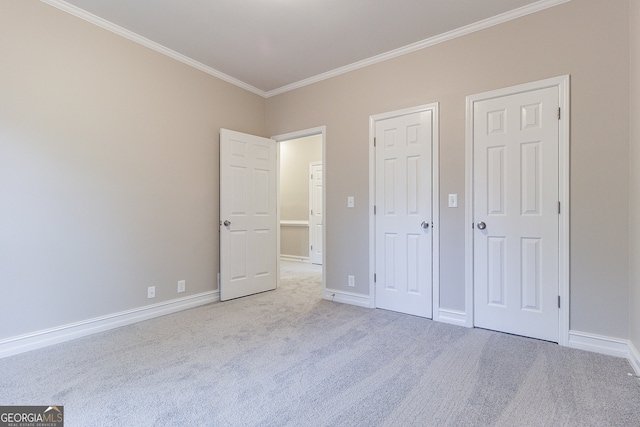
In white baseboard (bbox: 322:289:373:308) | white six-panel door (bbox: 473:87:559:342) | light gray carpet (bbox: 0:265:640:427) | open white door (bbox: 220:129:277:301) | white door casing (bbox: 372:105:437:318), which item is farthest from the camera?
open white door (bbox: 220:129:277:301)

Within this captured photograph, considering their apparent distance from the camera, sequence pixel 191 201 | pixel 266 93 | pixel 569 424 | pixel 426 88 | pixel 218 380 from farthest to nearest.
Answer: pixel 266 93 < pixel 191 201 < pixel 426 88 < pixel 218 380 < pixel 569 424

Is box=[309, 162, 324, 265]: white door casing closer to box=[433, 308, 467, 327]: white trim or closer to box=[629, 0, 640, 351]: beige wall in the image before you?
box=[433, 308, 467, 327]: white trim

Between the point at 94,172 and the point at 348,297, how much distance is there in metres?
2.80

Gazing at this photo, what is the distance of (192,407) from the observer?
1624mm

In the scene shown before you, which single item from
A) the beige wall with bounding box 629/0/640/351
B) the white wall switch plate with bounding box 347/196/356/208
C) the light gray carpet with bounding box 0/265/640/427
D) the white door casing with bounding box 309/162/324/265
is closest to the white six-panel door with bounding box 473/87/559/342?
the light gray carpet with bounding box 0/265/640/427

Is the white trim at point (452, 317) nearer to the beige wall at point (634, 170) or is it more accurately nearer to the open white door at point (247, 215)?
the beige wall at point (634, 170)

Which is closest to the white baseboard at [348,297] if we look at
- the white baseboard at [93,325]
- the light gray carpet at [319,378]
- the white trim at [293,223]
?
the light gray carpet at [319,378]

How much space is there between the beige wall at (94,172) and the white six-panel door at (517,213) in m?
2.88

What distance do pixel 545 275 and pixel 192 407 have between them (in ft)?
8.77

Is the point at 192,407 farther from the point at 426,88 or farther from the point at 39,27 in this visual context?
the point at 426,88

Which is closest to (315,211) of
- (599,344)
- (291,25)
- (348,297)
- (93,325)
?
(348,297)

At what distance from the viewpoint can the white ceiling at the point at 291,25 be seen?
2480 mm

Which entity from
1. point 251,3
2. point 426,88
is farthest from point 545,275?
point 251,3

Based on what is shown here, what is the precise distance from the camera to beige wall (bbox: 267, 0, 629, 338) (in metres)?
2.20
